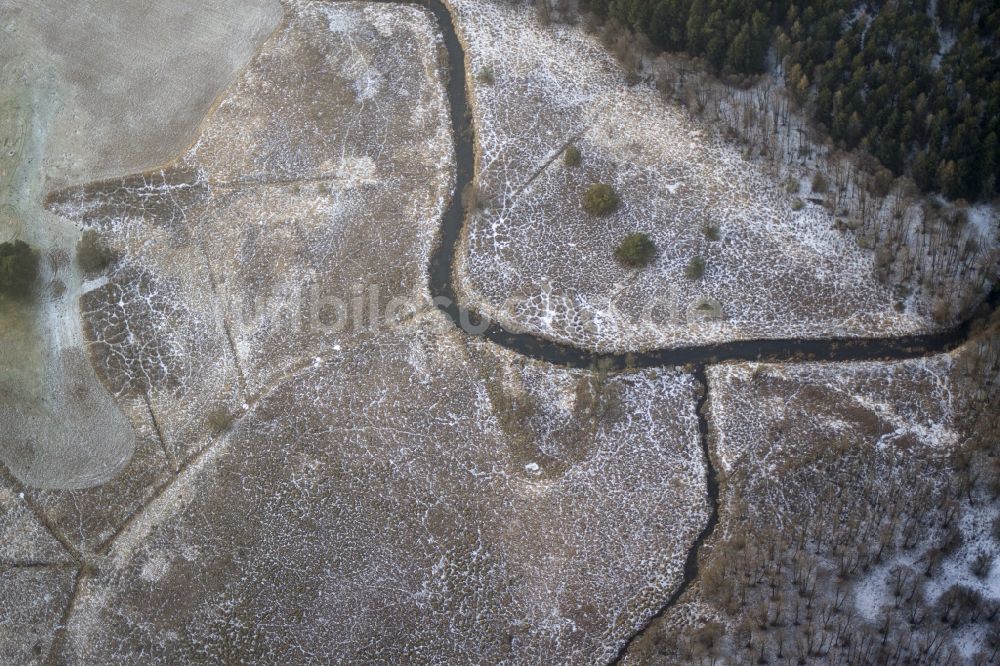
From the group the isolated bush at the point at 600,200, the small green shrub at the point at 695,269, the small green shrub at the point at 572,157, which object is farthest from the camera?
the small green shrub at the point at 572,157

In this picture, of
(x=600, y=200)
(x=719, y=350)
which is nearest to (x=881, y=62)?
(x=600, y=200)

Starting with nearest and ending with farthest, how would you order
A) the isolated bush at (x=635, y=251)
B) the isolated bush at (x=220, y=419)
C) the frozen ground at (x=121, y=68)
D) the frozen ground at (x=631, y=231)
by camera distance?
the isolated bush at (x=220, y=419)
the frozen ground at (x=631, y=231)
the isolated bush at (x=635, y=251)
the frozen ground at (x=121, y=68)

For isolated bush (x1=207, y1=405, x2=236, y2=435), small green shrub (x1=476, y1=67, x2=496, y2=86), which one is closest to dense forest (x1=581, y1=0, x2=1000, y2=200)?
small green shrub (x1=476, y1=67, x2=496, y2=86)

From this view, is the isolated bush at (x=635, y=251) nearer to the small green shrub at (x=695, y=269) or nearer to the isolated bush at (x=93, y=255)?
the small green shrub at (x=695, y=269)

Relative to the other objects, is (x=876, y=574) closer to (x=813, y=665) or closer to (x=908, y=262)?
(x=813, y=665)

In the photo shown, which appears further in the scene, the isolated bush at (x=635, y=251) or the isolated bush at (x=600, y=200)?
the isolated bush at (x=600, y=200)

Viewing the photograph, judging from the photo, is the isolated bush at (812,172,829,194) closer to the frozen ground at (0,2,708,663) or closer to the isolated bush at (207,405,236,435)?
the frozen ground at (0,2,708,663)

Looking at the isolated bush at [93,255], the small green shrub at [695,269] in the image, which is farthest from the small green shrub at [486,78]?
the isolated bush at [93,255]
